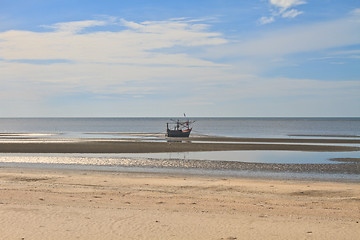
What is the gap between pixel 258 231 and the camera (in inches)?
394

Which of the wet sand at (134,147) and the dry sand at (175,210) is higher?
the wet sand at (134,147)

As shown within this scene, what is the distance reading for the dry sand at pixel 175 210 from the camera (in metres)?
9.92

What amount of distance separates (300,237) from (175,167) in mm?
17199

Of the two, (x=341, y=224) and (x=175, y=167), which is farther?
(x=175, y=167)

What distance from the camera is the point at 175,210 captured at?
40.5 ft

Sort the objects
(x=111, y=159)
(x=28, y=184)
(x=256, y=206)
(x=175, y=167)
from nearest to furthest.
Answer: (x=256, y=206) → (x=28, y=184) → (x=175, y=167) → (x=111, y=159)

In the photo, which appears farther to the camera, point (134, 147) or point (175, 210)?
point (134, 147)

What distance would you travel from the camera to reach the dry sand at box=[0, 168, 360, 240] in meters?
9.92

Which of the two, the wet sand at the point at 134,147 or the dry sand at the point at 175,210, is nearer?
the dry sand at the point at 175,210

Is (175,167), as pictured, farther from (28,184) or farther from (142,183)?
(28,184)

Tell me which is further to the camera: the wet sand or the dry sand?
the wet sand

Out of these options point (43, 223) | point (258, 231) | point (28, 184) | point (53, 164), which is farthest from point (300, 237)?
point (53, 164)

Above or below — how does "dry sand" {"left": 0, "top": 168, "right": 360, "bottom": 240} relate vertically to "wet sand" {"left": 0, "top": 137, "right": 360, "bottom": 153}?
below

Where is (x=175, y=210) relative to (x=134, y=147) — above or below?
below
